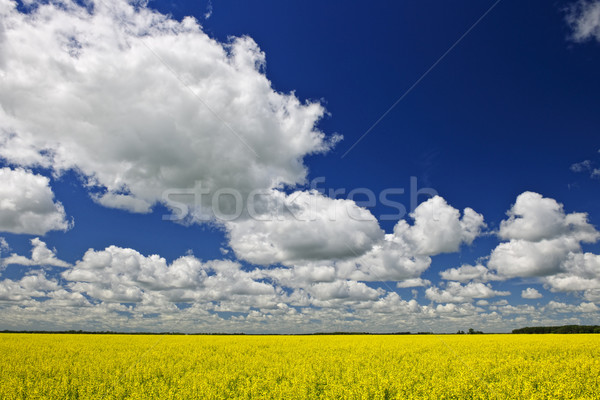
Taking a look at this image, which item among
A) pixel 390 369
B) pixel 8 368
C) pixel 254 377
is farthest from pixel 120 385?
pixel 390 369

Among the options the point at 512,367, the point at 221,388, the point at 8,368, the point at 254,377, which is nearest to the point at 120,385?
the point at 221,388

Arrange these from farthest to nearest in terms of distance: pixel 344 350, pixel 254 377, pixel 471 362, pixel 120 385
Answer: pixel 344 350 < pixel 471 362 < pixel 254 377 < pixel 120 385

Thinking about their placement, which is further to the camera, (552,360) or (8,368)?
(552,360)

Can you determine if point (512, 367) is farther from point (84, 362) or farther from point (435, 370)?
point (84, 362)

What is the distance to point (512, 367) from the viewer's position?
14.7 meters

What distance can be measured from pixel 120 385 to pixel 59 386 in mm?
1802

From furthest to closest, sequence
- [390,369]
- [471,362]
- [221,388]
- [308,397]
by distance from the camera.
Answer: [471,362] < [390,369] < [221,388] < [308,397]

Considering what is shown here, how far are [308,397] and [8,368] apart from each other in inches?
542

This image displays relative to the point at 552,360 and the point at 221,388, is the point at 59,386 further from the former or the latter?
the point at 552,360

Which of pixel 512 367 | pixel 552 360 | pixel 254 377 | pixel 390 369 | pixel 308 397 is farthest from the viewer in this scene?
pixel 552 360

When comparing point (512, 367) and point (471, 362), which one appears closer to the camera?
point (512, 367)

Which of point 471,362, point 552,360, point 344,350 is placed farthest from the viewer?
point 344,350

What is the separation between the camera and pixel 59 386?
1082 cm

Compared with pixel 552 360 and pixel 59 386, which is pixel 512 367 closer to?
pixel 552 360
